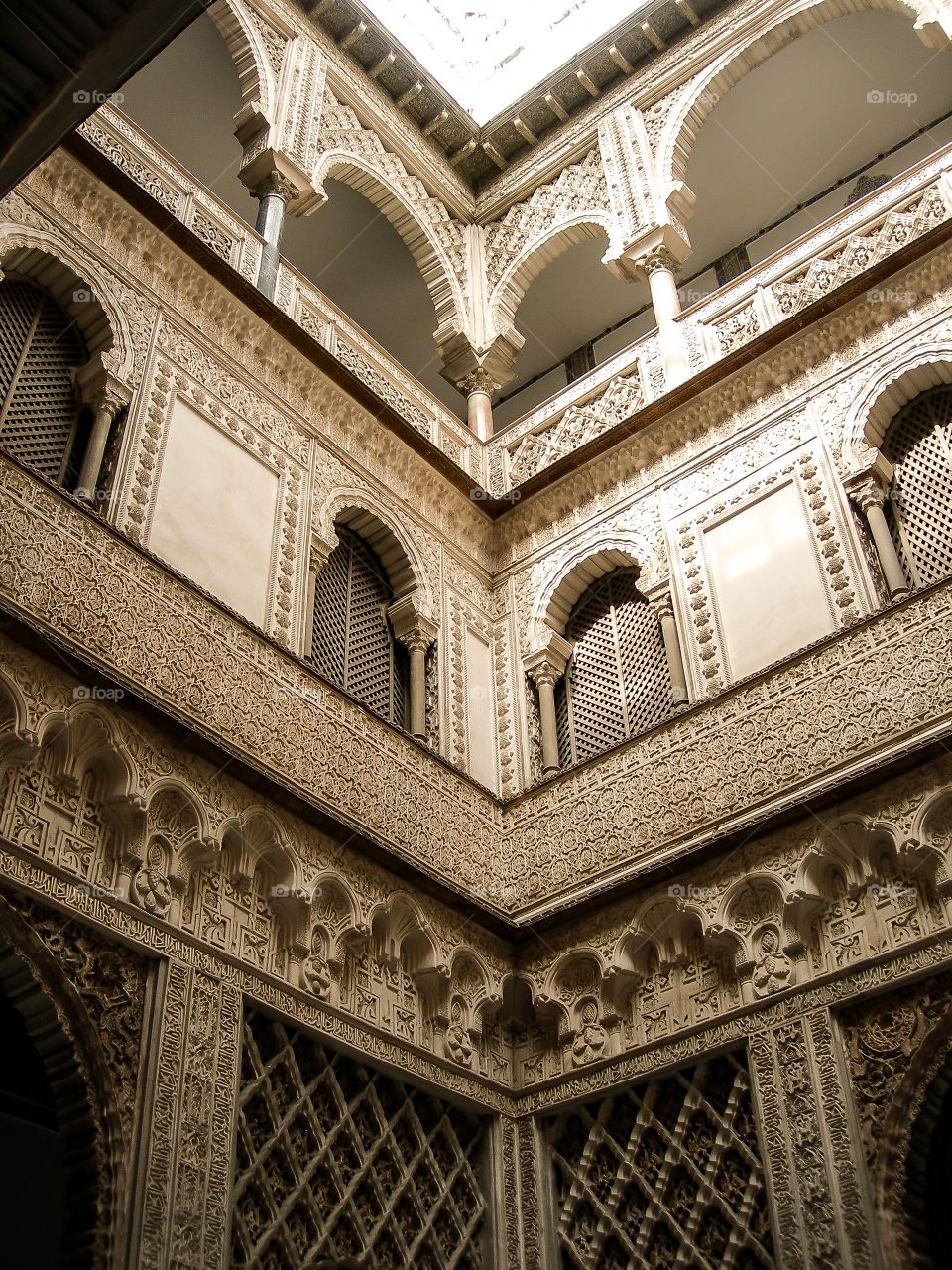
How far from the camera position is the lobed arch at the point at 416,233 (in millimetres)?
10008

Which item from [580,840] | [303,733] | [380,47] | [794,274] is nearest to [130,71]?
[303,733]

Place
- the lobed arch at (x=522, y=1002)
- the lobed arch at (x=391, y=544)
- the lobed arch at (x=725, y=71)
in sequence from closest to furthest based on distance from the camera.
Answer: the lobed arch at (x=522, y=1002) → the lobed arch at (x=391, y=544) → the lobed arch at (x=725, y=71)

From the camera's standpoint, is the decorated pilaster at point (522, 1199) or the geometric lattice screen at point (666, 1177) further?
the decorated pilaster at point (522, 1199)

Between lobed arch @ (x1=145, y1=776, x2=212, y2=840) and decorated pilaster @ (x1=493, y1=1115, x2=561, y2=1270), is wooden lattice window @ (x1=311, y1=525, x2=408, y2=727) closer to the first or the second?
lobed arch @ (x1=145, y1=776, x2=212, y2=840)

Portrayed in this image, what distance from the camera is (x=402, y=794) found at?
6.67m

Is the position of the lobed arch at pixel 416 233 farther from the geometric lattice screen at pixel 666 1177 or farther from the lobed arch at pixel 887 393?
the geometric lattice screen at pixel 666 1177

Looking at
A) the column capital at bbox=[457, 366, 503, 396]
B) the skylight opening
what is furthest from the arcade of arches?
the skylight opening

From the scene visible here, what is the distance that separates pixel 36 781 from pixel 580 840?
274 centimetres

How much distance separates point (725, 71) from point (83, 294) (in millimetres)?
5450

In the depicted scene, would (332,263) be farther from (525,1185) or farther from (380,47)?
(525,1185)

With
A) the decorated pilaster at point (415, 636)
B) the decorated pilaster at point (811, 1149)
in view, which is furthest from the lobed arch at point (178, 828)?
the decorated pilaster at point (811, 1149)

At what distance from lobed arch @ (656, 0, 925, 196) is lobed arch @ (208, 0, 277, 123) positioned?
271 cm

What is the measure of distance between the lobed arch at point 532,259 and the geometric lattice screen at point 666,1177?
5897 mm

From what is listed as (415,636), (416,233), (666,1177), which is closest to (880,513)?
(415,636)
